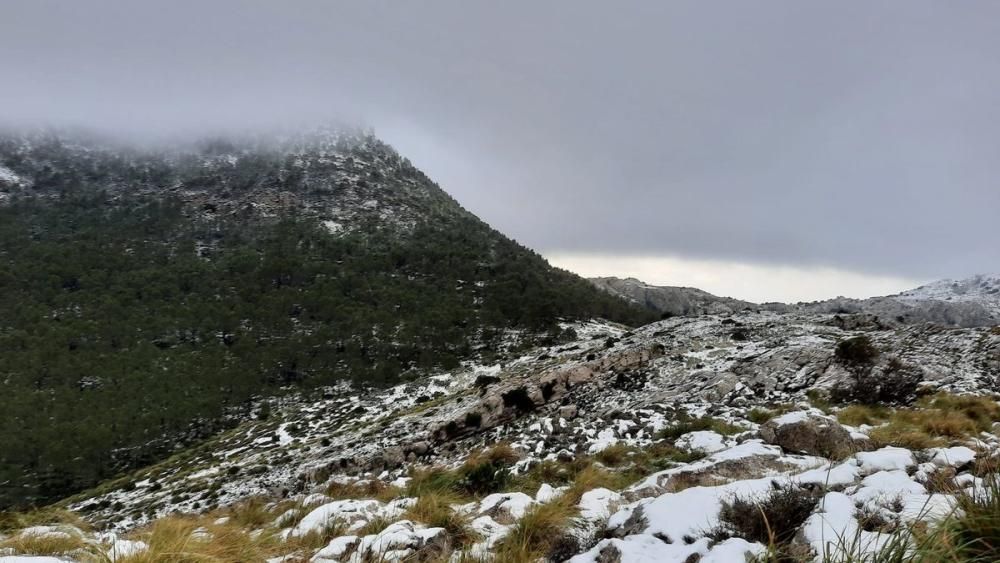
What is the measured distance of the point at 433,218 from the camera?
6969 centimetres

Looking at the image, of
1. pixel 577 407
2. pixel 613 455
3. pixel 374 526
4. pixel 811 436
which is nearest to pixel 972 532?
pixel 374 526

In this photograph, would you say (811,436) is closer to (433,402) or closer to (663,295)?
(433,402)

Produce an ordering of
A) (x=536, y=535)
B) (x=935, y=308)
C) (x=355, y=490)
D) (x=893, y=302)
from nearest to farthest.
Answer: (x=536, y=535) → (x=355, y=490) → (x=935, y=308) → (x=893, y=302)

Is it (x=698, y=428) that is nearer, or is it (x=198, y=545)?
(x=198, y=545)

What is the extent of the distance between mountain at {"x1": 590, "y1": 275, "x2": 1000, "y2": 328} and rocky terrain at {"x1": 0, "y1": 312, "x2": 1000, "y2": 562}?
34.2m

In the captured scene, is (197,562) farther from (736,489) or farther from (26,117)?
(26,117)

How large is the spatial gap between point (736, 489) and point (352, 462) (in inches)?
559

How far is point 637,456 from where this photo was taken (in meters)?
8.65

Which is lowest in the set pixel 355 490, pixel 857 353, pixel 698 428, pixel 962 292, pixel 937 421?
pixel 355 490

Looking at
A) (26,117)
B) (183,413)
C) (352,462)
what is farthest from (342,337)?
(26,117)

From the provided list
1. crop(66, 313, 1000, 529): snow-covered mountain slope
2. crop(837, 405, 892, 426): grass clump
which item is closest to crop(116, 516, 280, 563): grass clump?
crop(66, 313, 1000, 529): snow-covered mountain slope

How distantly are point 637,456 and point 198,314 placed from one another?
166 ft

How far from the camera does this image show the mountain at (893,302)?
70.8 meters

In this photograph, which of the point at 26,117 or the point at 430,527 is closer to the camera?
the point at 430,527
